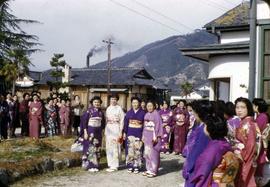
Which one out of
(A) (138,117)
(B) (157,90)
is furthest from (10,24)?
(A) (138,117)

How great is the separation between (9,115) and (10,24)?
19.8 m

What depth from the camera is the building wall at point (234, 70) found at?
40.8 ft

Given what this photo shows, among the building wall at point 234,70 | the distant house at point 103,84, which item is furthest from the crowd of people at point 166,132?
the distant house at point 103,84

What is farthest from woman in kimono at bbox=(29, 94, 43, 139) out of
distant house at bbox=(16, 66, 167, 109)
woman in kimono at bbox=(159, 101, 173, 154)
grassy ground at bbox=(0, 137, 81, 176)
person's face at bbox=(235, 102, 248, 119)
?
distant house at bbox=(16, 66, 167, 109)

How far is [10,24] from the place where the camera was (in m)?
34.5

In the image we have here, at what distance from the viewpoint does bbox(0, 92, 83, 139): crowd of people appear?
52.7 feet

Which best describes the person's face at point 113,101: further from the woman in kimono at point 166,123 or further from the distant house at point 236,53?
the woman in kimono at point 166,123

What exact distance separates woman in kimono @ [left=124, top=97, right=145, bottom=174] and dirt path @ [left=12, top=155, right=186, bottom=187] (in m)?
A: 0.30

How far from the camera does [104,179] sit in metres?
9.38

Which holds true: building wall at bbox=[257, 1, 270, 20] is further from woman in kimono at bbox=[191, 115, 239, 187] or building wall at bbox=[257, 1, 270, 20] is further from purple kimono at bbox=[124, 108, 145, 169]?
woman in kimono at bbox=[191, 115, 239, 187]

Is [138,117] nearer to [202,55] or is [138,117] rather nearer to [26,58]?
[202,55]

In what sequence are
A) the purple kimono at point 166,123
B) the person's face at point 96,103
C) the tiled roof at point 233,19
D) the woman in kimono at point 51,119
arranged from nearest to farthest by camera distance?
1. the person's face at point 96,103
2. the tiled roof at point 233,19
3. the purple kimono at point 166,123
4. the woman in kimono at point 51,119

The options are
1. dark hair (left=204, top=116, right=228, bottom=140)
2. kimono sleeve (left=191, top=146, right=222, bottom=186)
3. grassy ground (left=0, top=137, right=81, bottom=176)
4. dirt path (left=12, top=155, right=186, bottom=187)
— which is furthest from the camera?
grassy ground (left=0, top=137, right=81, bottom=176)

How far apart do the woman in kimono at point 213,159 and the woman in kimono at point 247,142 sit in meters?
1.09
